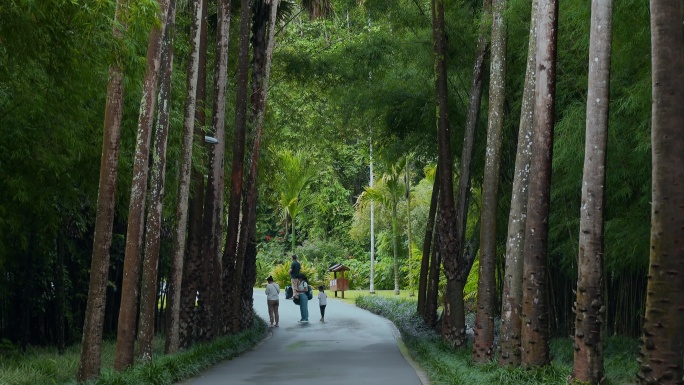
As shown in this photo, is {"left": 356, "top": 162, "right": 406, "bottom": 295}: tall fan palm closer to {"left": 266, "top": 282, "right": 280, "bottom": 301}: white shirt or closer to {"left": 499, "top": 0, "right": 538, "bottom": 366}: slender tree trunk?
{"left": 266, "top": 282, "right": 280, "bottom": 301}: white shirt

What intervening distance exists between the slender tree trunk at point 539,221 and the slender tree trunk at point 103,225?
5.86m

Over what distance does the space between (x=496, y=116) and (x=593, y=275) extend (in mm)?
5952

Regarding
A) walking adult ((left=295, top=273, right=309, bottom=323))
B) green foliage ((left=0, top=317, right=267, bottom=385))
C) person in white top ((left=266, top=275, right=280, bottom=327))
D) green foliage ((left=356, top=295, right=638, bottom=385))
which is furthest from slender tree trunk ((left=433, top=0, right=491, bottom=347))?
walking adult ((left=295, top=273, right=309, bottom=323))

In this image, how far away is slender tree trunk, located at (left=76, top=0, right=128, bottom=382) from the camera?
1432 cm

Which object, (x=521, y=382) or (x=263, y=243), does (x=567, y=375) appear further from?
(x=263, y=243)

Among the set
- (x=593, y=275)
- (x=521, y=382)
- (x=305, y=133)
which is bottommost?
(x=521, y=382)

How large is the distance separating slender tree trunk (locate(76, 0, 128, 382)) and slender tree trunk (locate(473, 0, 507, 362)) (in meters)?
6.43

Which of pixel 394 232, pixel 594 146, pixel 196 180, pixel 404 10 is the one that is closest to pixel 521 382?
pixel 594 146

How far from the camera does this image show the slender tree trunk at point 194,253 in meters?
21.0

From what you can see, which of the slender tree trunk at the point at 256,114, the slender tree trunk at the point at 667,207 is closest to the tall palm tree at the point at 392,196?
the slender tree trunk at the point at 256,114

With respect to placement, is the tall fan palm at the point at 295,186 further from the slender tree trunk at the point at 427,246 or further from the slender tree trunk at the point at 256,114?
the slender tree trunk at the point at 256,114

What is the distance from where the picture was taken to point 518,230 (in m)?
15.2

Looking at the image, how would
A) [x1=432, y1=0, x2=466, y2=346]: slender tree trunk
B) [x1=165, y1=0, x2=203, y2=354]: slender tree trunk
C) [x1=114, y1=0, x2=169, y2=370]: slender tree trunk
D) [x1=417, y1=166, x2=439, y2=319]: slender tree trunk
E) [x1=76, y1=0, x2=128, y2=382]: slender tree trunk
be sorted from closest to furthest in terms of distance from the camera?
1. [x1=76, y1=0, x2=128, y2=382]: slender tree trunk
2. [x1=114, y1=0, x2=169, y2=370]: slender tree trunk
3. [x1=165, y1=0, x2=203, y2=354]: slender tree trunk
4. [x1=432, y1=0, x2=466, y2=346]: slender tree trunk
5. [x1=417, y1=166, x2=439, y2=319]: slender tree trunk

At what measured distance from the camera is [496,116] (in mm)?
17266
